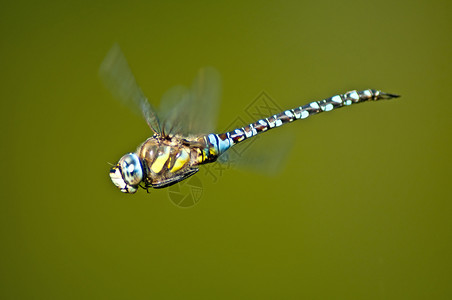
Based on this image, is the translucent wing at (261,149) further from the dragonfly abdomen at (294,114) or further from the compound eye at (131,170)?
the compound eye at (131,170)

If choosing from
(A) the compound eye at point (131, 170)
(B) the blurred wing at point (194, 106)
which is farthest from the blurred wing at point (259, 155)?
(A) the compound eye at point (131, 170)
